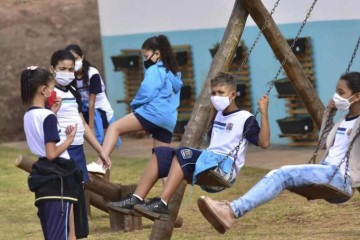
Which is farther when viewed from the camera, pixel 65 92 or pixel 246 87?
pixel 246 87

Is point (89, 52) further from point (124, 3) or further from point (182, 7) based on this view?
point (182, 7)

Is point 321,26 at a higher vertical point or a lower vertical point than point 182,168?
higher

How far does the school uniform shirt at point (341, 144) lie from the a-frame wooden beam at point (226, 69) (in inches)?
50.9

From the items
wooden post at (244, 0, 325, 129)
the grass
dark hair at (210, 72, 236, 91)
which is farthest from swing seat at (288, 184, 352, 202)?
wooden post at (244, 0, 325, 129)

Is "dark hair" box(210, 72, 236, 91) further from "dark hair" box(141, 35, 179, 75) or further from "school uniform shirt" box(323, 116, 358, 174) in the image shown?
"dark hair" box(141, 35, 179, 75)

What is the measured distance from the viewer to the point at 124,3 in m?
18.5

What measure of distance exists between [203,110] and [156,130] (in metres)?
1.33

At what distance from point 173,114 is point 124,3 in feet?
27.4

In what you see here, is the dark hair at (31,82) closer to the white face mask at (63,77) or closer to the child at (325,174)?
the white face mask at (63,77)

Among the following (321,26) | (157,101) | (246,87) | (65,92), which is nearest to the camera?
(65,92)

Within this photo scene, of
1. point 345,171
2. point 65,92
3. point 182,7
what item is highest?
point 182,7

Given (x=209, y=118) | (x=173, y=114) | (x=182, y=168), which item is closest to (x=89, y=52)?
(x=173, y=114)

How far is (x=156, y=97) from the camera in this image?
10.2 m

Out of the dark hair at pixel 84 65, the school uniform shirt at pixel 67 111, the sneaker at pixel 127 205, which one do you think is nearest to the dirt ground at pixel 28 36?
the dark hair at pixel 84 65
